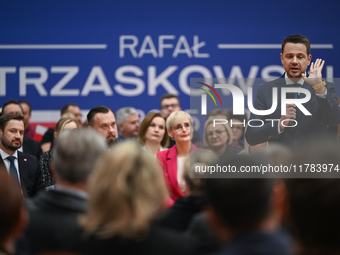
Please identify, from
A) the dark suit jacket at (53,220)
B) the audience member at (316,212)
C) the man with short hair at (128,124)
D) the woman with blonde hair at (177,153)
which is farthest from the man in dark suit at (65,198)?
the man with short hair at (128,124)

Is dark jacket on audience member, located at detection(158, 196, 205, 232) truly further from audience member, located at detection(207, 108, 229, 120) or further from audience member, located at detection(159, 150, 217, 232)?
audience member, located at detection(207, 108, 229, 120)

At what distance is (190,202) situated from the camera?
1.88m

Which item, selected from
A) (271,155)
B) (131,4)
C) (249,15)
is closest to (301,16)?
(249,15)

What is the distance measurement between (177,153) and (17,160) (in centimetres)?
143

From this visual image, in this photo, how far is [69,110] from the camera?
509cm

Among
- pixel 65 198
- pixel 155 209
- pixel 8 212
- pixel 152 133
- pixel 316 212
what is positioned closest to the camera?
pixel 316 212

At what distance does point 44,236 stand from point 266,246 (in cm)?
73

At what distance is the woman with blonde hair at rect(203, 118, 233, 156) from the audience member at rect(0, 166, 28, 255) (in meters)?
1.12

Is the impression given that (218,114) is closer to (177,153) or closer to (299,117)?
(299,117)

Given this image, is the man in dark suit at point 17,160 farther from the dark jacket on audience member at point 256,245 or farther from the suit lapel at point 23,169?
the dark jacket on audience member at point 256,245

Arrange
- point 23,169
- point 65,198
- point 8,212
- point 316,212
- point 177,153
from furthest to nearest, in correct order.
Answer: point 23,169 → point 177,153 → point 65,198 → point 8,212 → point 316,212

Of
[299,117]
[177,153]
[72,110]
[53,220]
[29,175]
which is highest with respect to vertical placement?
[72,110]

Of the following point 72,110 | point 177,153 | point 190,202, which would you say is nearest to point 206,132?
point 190,202

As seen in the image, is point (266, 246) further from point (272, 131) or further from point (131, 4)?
point (131, 4)
